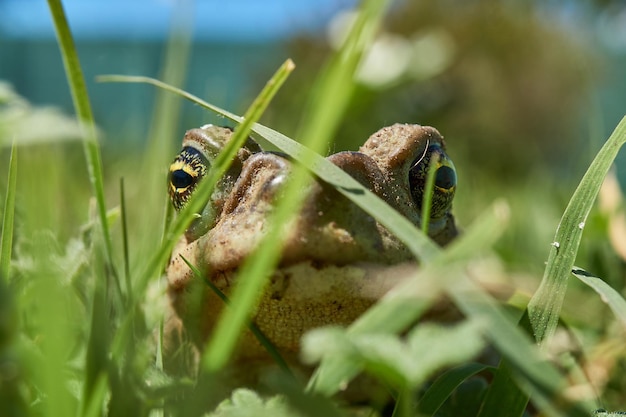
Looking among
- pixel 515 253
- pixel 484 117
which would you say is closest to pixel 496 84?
pixel 484 117

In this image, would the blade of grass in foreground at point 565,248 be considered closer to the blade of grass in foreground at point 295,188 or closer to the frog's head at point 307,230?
the frog's head at point 307,230

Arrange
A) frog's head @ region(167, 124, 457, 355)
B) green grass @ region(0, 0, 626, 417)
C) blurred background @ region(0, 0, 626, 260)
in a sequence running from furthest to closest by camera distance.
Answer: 1. blurred background @ region(0, 0, 626, 260)
2. frog's head @ region(167, 124, 457, 355)
3. green grass @ region(0, 0, 626, 417)

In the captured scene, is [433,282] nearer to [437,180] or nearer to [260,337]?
[260,337]

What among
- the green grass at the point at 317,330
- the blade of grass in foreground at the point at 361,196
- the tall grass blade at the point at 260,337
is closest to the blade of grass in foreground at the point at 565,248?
A: the green grass at the point at 317,330

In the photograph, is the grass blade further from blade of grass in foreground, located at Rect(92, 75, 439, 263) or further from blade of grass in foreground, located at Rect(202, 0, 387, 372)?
blade of grass in foreground, located at Rect(202, 0, 387, 372)

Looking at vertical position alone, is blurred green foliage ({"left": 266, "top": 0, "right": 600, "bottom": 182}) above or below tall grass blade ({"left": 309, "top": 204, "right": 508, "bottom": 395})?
below

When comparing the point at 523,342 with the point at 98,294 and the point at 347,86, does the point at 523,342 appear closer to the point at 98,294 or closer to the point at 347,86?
the point at 347,86

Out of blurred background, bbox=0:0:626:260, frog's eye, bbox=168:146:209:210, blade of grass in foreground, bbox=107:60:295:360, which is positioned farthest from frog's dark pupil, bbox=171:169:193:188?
blurred background, bbox=0:0:626:260
